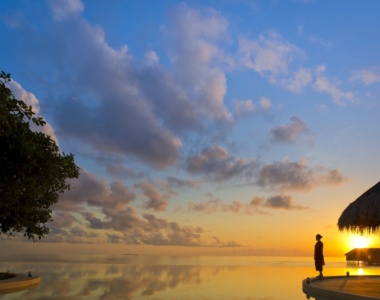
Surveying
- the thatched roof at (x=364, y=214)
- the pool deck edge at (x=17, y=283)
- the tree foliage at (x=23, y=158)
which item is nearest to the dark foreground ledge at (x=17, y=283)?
the pool deck edge at (x=17, y=283)

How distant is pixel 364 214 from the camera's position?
13117 mm

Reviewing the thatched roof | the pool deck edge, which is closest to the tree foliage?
the pool deck edge

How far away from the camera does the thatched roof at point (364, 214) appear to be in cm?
1295

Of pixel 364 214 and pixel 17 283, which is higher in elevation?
pixel 364 214

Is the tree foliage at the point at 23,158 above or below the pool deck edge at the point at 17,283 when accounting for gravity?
above

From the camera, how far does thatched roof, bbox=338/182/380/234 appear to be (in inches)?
510

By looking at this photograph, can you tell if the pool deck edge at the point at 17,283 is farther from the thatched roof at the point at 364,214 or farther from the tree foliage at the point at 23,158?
the thatched roof at the point at 364,214

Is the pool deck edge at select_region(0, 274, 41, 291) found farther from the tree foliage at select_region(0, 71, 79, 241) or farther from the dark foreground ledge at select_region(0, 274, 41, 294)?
the tree foliage at select_region(0, 71, 79, 241)

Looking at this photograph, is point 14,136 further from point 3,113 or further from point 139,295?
point 139,295

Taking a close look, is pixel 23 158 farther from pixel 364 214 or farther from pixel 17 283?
pixel 364 214

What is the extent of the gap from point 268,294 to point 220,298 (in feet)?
6.67

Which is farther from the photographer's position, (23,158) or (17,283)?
(17,283)

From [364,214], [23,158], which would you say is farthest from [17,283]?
[364,214]

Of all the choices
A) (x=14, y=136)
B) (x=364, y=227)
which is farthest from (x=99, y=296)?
(x=364, y=227)
